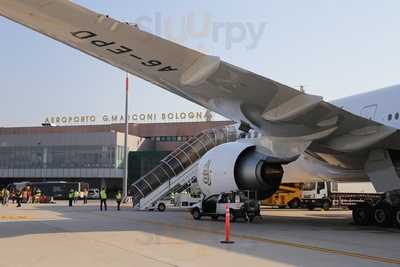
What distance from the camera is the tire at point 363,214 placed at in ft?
54.7

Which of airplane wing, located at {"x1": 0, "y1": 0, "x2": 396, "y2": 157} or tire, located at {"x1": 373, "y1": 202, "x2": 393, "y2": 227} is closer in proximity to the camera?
airplane wing, located at {"x1": 0, "y1": 0, "x2": 396, "y2": 157}

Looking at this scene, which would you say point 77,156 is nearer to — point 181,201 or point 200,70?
point 181,201

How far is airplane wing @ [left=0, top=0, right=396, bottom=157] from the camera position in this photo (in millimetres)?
10594

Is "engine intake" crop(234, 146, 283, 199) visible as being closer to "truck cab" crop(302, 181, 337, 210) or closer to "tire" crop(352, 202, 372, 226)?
"tire" crop(352, 202, 372, 226)

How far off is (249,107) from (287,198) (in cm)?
2086

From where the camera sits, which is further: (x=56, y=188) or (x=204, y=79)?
(x=56, y=188)

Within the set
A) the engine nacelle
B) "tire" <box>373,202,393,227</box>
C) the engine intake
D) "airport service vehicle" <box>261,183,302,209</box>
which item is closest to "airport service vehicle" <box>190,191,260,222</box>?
the engine nacelle

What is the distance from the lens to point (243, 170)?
17.1m

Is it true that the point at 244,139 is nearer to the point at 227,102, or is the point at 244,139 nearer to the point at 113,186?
the point at 227,102

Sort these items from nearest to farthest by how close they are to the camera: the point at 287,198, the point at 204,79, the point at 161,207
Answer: the point at 204,79 < the point at 161,207 < the point at 287,198

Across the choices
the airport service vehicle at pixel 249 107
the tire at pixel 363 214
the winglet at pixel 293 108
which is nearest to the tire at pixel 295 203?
the airport service vehicle at pixel 249 107

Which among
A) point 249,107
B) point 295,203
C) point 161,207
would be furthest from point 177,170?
point 249,107

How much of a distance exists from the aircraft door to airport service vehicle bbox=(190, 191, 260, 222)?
444 centimetres

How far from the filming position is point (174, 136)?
7950 centimetres
